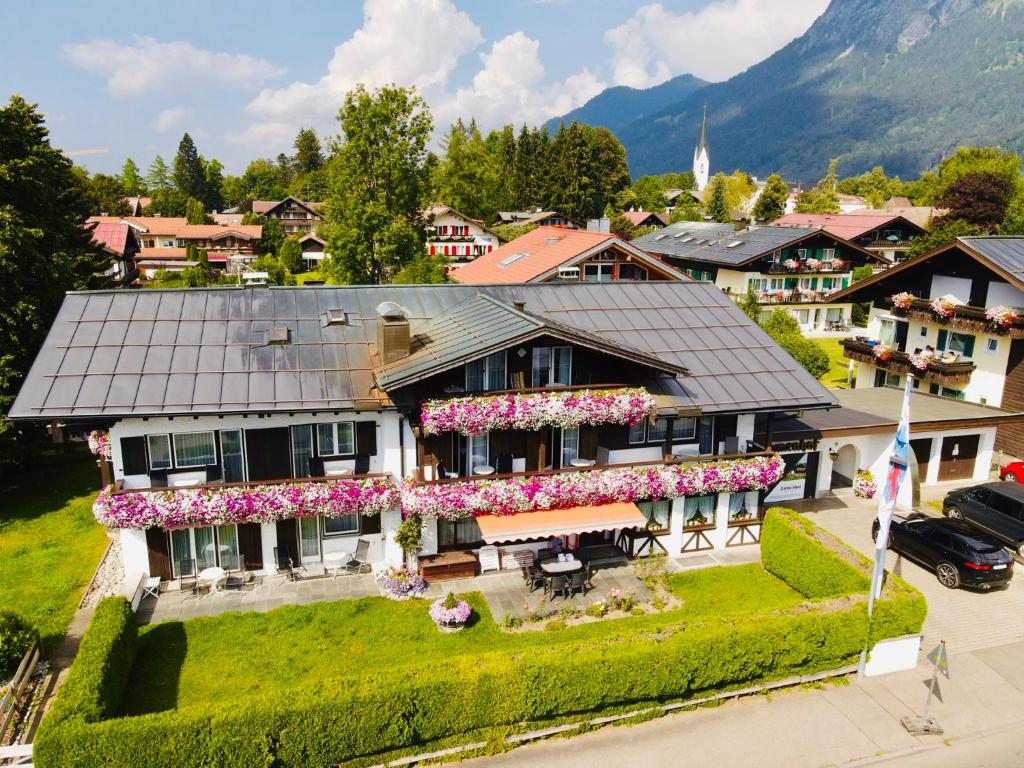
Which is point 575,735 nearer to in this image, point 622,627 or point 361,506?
point 622,627

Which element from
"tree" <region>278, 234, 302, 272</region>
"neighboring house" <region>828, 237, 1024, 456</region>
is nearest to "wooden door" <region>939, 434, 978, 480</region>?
"neighboring house" <region>828, 237, 1024, 456</region>

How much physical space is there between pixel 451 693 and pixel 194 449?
11094mm

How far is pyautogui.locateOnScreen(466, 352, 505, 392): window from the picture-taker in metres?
22.0

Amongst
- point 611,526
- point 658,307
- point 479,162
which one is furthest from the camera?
point 479,162

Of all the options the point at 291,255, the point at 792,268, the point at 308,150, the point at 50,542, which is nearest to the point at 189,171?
the point at 308,150

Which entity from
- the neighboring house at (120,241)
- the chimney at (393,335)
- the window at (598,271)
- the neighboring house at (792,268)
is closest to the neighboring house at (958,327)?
the window at (598,271)

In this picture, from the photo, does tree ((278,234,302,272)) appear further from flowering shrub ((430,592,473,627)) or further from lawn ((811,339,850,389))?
flowering shrub ((430,592,473,627))

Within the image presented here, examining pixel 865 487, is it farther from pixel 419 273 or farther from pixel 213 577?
pixel 419 273

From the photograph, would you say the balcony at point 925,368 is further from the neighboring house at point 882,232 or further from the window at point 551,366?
the neighboring house at point 882,232

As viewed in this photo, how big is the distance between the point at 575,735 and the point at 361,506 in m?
8.77

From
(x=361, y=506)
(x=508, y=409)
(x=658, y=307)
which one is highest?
(x=658, y=307)

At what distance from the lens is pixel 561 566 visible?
21406 millimetres

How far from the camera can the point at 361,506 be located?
69.8 ft

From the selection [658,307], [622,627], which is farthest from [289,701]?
[658,307]
